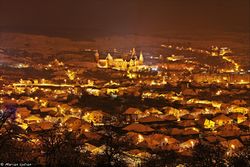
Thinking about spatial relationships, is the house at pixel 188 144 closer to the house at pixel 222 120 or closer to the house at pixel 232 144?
the house at pixel 232 144

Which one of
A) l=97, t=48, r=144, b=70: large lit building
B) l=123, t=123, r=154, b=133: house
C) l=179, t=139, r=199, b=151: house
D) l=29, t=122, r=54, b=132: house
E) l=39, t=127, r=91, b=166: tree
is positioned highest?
l=39, t=127, r=91, b=166: tree

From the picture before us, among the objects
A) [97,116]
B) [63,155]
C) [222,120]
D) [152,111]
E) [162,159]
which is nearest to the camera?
[63,155]

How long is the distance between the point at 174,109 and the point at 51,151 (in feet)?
24.1

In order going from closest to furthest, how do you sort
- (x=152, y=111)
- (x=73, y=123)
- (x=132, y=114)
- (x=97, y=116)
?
(x=73, y=123)
(x=97, y=116)
(x=132, y=114)
(x=152, y=111)

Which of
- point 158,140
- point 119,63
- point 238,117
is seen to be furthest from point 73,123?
point 119,63

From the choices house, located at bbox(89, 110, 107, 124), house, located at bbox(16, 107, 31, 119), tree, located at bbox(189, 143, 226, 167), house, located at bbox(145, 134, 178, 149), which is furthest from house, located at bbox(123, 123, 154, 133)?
tree, located at bbox(189, 143, 226, 167)

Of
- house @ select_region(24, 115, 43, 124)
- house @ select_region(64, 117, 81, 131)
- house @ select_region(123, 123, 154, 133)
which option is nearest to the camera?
house @ select_region(123, 123, 154, 133)

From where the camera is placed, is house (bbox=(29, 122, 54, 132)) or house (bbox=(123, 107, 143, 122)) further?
house (bbox=(123, 107, 143, 122))

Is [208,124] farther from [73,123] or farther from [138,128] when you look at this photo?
[73,123]

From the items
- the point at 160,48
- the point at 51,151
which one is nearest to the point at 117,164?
the point at 51,151

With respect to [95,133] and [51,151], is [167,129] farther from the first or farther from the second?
[51,151]

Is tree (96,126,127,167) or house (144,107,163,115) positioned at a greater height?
tree (96,126,127,167)

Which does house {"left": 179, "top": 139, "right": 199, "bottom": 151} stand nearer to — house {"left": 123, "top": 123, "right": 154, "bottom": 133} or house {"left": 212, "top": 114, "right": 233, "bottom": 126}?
house {"left": 123, "top": 123, "right": 154, "bottom": 133}

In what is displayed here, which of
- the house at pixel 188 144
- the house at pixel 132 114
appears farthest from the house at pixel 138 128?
the house at pixel 188 144
